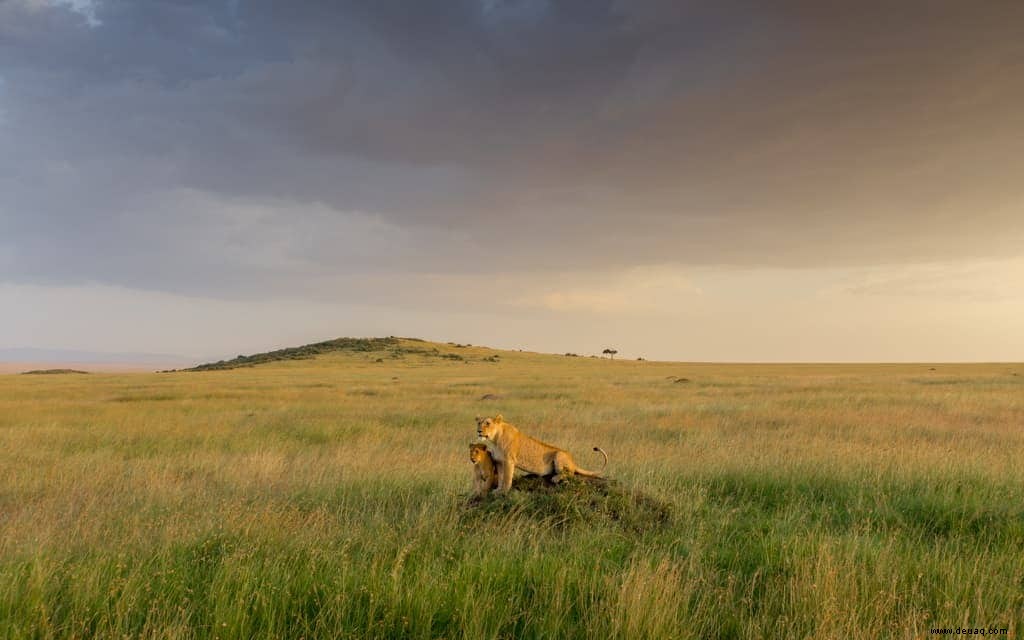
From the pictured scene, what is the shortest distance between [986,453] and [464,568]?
13.4 m

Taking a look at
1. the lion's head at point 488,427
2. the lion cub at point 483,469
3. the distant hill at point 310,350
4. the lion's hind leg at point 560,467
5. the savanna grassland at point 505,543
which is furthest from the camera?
the distant hill at point 310,350

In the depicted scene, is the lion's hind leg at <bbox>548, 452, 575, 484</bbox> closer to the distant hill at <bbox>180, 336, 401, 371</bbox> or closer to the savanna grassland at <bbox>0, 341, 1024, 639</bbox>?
the savanna grassland at <bbox>0, 341, 1024, 639</bbox>

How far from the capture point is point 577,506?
24.2 feet

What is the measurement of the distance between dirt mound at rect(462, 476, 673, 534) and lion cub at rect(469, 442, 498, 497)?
0.14 metres

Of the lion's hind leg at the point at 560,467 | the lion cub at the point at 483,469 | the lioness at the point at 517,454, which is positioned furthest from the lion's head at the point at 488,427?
the lion's hind leg at the point at 560,467

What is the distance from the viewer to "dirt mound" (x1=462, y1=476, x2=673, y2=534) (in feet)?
23.7

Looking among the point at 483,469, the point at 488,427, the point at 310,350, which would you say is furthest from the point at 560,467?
the point at 310,350

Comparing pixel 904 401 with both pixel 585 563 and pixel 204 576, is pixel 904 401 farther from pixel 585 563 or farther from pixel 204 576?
pixel 204 576

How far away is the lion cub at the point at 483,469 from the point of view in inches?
295

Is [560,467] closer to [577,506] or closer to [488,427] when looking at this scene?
[577,506]

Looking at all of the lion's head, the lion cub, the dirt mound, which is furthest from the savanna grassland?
the lion's head

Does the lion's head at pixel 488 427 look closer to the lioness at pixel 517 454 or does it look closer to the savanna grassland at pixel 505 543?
the lioness at pixel 517 454

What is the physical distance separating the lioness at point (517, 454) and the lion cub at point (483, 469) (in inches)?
4.9

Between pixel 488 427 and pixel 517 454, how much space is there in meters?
0.95
